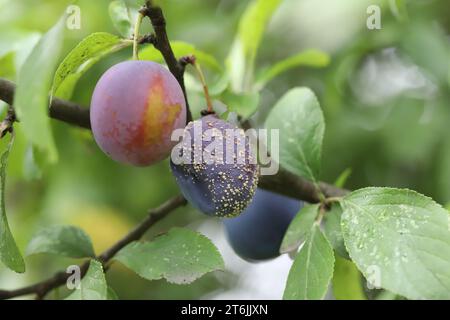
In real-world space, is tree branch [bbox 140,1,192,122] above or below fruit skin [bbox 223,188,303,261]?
above

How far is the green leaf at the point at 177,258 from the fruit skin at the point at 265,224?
0.33 m

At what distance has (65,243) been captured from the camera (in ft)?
2.96

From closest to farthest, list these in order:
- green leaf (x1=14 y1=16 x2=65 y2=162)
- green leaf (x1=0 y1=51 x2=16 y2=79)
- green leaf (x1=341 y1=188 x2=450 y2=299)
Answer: green leaf (x1=14 y1=16 x2=65 y2=162), green leaf (x1=341 y1=188 x2=450 y2=299), green leaf (x1=0 y1=51 x2=16 y2=79)

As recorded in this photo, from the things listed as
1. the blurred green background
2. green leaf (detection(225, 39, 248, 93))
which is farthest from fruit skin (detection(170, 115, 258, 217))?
the blurred green background

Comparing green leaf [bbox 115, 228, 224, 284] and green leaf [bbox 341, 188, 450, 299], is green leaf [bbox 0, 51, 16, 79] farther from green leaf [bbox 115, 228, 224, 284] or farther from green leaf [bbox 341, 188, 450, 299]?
green leaf [bbox 341, 188, 450, 299]

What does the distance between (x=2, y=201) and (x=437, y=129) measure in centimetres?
111

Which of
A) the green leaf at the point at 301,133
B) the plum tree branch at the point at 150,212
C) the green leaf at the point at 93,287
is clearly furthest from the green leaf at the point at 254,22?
the green leaf at the point at 93,287

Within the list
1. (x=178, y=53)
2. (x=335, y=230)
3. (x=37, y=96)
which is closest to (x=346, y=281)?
(x=335, y=230)

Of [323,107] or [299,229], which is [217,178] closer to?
[299,229]

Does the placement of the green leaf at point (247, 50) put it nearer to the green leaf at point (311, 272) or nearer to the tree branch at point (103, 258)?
the tree branch at point (103, 258)

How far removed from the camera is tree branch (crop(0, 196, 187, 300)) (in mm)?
859

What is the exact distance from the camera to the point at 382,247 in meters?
0.69

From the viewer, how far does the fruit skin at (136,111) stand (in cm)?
68

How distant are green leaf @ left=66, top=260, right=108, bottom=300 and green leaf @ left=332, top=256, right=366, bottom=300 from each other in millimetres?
369
